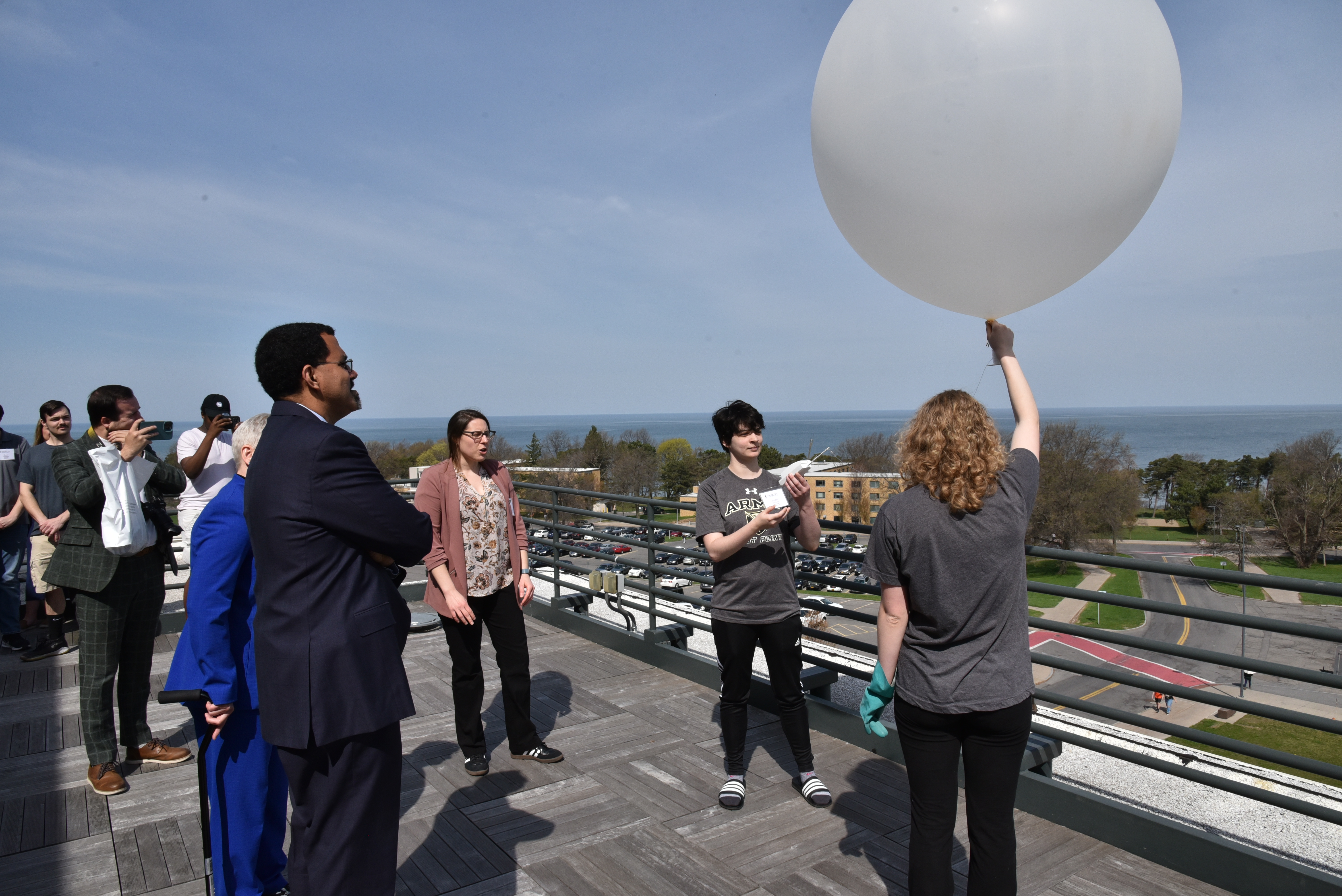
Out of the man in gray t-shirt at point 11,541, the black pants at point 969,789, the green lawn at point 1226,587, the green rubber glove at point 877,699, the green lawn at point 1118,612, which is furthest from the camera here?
the green lawn at point 1226,587

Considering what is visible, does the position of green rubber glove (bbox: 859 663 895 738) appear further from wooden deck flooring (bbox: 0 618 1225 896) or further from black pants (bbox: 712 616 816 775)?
black pants (bbox: 712 616 816 775)

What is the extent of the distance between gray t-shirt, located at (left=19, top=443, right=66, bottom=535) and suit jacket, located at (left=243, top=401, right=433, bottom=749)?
5205 mm

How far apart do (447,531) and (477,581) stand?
29 centimetres

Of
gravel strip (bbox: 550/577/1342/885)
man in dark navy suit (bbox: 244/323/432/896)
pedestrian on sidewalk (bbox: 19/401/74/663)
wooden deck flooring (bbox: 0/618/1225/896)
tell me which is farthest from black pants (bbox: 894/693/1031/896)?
pedestrian on sidewalk (bbox: 19/401/74/663)

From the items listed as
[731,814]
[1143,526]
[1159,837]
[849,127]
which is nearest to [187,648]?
[731,814]

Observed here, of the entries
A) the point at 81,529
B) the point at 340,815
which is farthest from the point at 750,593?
the point at 81,529

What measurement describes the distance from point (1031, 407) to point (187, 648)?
2.79 m

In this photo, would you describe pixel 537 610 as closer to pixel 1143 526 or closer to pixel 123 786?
pixel 123 786

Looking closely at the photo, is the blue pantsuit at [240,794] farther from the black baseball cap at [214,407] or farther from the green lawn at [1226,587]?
the green lawn at [1226,587]

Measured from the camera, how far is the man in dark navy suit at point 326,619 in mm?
1924

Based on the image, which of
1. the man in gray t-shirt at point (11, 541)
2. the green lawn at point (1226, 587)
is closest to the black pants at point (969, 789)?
the man in gray t-shirt at point (11, 541)

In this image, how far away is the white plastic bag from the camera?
3662mm

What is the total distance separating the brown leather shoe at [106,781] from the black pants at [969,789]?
3674 mm

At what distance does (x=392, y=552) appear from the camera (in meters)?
2.03
